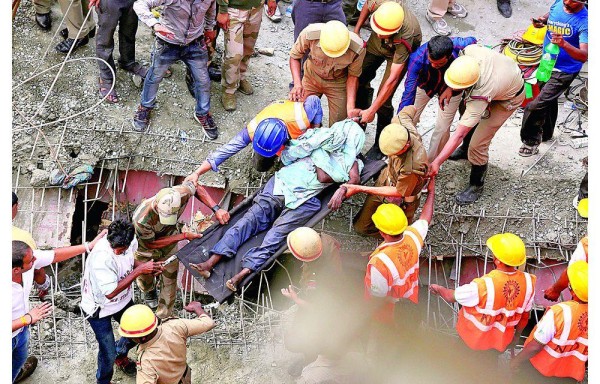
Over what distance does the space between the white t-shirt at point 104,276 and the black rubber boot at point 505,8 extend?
20.4ft

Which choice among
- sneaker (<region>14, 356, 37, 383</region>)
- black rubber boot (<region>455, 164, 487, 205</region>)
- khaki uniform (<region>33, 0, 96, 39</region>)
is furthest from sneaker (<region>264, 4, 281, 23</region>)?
sneaker (<region>14, 356, 37, 383</region>)

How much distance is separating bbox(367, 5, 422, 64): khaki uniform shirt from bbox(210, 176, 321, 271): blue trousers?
5.28 ft

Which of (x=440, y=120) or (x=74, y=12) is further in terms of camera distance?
(x=74, y=12)

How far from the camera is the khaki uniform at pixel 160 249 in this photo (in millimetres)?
6043

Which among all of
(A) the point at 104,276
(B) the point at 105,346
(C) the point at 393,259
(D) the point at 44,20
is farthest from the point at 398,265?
(D) the point at 44,20

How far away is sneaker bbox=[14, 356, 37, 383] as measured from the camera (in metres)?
6.26

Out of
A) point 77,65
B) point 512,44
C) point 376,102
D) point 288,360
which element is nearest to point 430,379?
point 288,360

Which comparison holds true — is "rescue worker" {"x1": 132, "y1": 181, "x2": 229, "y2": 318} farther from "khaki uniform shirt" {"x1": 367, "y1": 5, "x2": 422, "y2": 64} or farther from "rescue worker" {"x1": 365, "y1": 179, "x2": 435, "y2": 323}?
"khaki uniform shirt" {"x1": 367, "y1": 5, "x2": 422, "y2": 64}

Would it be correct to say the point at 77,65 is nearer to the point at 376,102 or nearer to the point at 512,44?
the point at 376,102

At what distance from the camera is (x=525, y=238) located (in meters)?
7.51

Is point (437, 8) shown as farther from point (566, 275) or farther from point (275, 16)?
point (566, 275)

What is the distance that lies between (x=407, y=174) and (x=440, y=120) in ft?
3.24

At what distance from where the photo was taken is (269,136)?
646 centimetres

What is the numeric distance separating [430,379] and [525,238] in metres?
1.88
